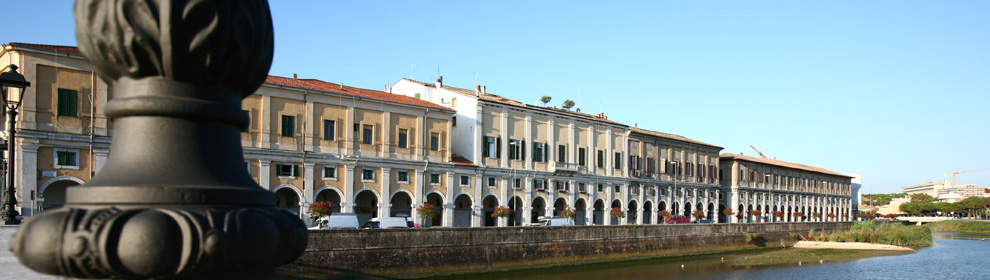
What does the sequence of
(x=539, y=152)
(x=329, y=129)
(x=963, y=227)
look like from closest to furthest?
(x=329, y=129), (x=539, y=152), (x=963, y=227)

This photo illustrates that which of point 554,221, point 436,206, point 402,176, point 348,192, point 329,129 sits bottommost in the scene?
point 554,221

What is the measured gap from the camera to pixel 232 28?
8.21 feet

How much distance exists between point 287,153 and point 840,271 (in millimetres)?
29168

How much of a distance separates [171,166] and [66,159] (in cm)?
2792

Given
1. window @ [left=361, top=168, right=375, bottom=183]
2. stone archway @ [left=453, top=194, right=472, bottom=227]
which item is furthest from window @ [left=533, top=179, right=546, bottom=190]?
window @ [left=361, top=168, right=375, bottom=183]

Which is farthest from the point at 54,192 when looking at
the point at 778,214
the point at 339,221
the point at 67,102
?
the point at 778,214

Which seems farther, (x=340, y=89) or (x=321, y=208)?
(x=340, y=89)

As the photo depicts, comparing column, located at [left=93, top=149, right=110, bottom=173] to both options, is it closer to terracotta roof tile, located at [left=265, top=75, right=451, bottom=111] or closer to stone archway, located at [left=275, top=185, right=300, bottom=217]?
terracotta roof tile, located at [left=265, top=75, right=451, bottom=111]

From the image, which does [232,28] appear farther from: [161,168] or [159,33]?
[161,168]

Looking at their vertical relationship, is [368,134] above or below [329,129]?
below

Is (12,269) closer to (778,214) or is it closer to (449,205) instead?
(449,205)

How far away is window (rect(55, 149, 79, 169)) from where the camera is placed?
26062mm

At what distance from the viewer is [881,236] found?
186ft

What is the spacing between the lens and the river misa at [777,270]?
33.1 metres
